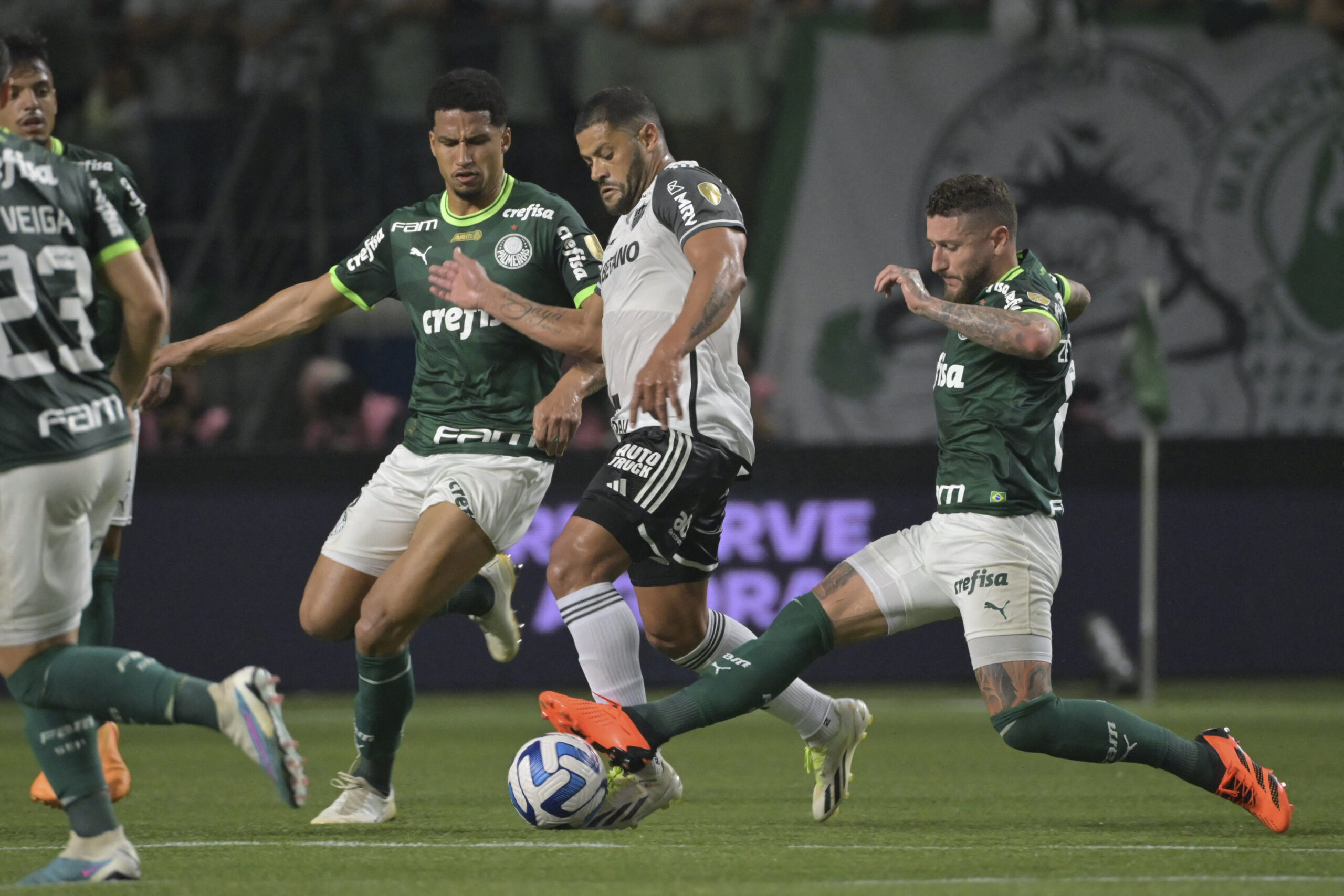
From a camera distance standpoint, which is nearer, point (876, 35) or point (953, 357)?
point (953, 357)

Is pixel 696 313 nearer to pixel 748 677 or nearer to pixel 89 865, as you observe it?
pixel 748 677

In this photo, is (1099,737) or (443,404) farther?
(443,404)

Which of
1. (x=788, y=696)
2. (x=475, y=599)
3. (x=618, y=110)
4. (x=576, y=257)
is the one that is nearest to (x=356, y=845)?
(x=788, y=696)

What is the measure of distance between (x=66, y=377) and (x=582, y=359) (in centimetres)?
209

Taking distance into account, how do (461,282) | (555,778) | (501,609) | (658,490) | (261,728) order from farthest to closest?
1. (501,609)
2. (461,282)
3. (658,490)
4. (555,778)
5. (261,728)

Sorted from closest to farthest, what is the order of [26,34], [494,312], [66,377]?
[66,377] < [26,34] < [494,312]

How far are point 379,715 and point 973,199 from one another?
255 cm

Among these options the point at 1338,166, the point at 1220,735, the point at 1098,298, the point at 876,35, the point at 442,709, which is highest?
the point at 876,35

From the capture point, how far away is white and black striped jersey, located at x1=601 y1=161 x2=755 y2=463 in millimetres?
5797

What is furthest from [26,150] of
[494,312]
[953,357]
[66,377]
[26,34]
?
[953,357]

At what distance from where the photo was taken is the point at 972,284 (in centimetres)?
581

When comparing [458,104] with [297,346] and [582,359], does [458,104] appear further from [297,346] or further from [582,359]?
[297,346]

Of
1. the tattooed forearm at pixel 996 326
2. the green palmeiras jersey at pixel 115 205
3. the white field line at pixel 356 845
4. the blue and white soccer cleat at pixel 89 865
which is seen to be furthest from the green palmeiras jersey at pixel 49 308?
the tattooed forearm at pixel 996 326

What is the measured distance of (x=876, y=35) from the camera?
547 inches
